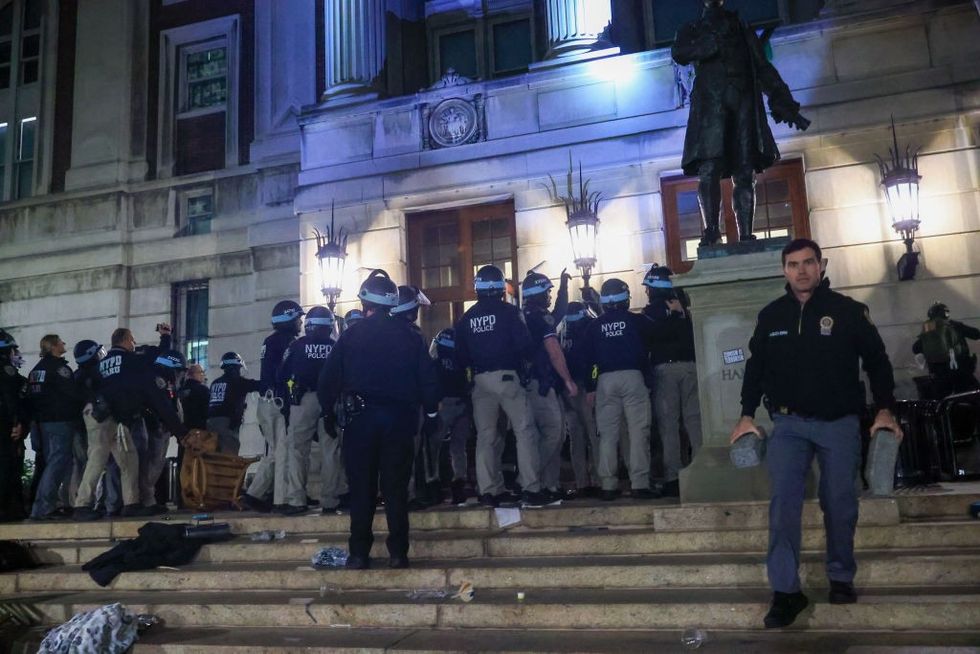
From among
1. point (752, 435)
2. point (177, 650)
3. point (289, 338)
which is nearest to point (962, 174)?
point (752, 435)

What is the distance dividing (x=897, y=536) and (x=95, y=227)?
1583cm

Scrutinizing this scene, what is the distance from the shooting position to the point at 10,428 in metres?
9.83

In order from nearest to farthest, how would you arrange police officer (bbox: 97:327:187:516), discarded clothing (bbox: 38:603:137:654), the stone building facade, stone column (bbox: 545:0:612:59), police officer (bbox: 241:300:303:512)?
discarded clothing (bbox: 38:603:137:654) < police officer (bbox: 241:300:303:512) < police officer (bbox: 97:327:187:516) < the stone building facade < stone column (bbox: 545:0:612:59)

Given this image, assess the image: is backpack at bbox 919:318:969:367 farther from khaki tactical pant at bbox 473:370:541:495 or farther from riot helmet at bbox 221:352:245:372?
riot helmet at bbox 221:352:245:372

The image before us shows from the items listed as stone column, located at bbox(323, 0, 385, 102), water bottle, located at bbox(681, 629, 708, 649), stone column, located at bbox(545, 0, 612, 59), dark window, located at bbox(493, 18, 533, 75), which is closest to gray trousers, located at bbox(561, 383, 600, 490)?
water bottle, located at bbox(681, 629, 708, 649)

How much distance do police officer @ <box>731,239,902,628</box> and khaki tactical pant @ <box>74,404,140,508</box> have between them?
7286 millimetres

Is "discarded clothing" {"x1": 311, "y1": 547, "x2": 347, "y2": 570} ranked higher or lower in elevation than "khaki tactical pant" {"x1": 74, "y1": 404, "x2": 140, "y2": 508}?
lower

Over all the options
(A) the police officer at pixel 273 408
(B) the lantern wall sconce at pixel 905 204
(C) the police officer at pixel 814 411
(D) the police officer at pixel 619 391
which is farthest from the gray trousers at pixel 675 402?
(B) the lantern wall sconce at pixel 905 204

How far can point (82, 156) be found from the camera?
17688 mm

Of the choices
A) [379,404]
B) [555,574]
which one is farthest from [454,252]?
[555,574]

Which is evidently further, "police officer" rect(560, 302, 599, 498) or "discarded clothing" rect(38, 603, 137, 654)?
"police officer" rect(560, 302, 599, 498)

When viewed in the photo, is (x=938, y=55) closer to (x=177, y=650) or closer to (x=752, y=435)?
(x=752, y=435)

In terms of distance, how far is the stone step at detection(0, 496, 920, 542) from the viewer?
650cm

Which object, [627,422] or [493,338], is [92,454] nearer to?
[493,338]
